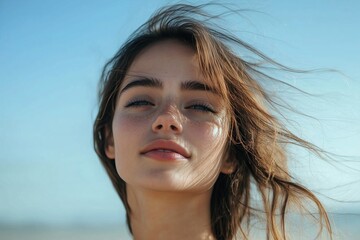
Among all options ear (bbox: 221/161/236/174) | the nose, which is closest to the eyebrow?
the nose

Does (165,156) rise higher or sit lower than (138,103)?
lower

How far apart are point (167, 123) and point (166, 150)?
15cm

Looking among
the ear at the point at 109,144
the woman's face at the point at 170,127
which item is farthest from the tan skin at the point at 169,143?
the ear at the point at 109,144

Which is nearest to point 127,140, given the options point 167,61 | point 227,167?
point 167,61

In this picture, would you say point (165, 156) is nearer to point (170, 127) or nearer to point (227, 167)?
point (170, 127)

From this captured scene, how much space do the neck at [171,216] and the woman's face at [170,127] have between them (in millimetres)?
122

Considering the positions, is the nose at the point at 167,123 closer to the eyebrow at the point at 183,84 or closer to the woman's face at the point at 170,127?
the woman's face at the point at 170,127

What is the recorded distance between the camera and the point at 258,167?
361 cm

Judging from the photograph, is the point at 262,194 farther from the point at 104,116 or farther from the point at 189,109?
the point at 104,116

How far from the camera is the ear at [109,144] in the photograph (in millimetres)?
3678

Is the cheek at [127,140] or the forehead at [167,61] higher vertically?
the forehead at [167,61]

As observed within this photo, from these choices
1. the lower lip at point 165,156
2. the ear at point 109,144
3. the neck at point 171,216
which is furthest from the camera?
the ear at point 109,144

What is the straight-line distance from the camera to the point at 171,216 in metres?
3.22

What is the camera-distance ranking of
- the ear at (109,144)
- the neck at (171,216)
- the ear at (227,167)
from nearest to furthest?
the neck at (171,216) < the ear at (227,167) < the ear at (109,144)
